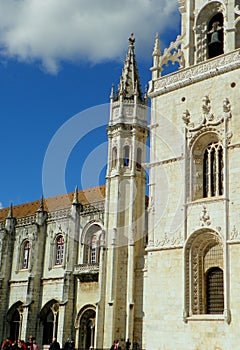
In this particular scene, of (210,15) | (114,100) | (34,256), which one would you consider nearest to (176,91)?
(210,15)

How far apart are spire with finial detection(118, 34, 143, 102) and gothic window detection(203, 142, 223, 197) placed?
519 inches

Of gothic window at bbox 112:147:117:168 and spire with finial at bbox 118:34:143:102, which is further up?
spire with finial at bbox 118:34:143:102

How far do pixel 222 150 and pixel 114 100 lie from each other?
1466cm

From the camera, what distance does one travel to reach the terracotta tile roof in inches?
1494

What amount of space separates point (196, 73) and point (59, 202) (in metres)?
21.1

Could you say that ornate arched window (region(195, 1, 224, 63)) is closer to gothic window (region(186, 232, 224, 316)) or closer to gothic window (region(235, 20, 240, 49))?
gothic window (region(235, 20, 240, 49))

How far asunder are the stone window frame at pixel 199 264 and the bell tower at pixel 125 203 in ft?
31.7

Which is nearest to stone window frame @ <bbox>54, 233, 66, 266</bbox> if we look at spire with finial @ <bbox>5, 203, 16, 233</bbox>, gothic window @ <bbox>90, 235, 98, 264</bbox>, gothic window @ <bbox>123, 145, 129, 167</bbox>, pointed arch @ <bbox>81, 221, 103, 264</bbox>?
pointed arch @ <bbox>81, 221, 103, 264</bbox>

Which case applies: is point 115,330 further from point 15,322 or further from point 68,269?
point 15,322

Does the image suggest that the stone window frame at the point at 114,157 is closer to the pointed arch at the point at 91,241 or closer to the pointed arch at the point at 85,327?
the pointed arch at the point at 91,241

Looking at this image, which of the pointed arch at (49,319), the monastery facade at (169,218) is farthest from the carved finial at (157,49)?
the pointed arch at (49,319)

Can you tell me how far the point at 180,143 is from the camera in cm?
2245

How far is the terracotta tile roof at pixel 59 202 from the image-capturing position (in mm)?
37938

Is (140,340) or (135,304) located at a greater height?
(135,304)
